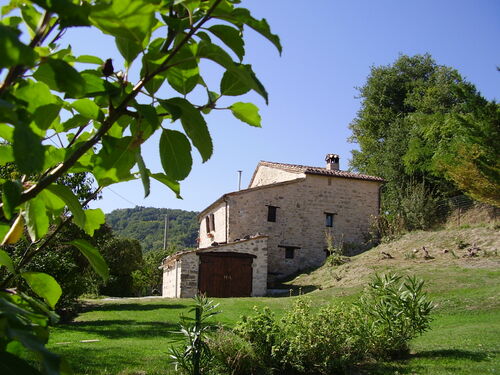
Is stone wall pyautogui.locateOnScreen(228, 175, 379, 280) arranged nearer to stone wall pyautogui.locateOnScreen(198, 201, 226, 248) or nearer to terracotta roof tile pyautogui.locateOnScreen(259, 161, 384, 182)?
terracotta roof tile pyautogui.locateOnScreen(259, 161, 384, 182)

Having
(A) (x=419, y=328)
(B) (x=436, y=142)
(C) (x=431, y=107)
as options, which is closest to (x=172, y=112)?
(A) (x=419, y=328)

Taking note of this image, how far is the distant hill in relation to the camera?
239 ft

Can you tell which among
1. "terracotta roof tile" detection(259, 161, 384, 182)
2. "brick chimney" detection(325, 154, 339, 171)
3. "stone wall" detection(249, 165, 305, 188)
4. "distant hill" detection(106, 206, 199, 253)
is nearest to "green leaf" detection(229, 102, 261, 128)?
"terracotta roof tile" detection(259, 161, 384, 182)

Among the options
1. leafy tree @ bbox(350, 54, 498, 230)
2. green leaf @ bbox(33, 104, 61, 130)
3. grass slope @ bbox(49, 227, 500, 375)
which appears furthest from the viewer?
leafy tree @ bbox(350, 54, 498, 230)

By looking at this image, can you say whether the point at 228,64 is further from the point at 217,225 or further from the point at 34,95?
the point at 217,225

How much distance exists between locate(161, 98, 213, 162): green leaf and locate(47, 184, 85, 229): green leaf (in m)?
0.21

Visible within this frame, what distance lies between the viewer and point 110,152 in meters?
0.76

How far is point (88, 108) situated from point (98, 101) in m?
0.02

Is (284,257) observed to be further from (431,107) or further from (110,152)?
(110,152)

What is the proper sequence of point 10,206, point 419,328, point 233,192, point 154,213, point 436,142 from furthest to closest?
point 154,213 < point 436,142 < point 233,192 < point 419,328 < point 10,206

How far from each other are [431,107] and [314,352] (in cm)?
3115

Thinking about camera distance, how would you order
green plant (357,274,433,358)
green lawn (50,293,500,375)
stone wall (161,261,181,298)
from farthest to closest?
stone wall (161,261,181,298) < green plant (357,274,433,358) < green lawn (50,293,500,375)

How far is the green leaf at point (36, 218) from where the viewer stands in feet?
2.69

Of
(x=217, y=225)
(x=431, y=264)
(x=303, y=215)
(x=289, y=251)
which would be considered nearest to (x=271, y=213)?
(x=303, y=215)
